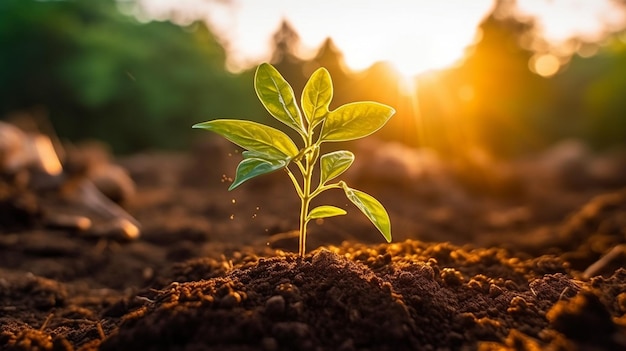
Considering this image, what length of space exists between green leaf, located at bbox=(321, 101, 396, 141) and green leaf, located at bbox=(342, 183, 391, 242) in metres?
0.21

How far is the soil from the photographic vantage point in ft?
5.24

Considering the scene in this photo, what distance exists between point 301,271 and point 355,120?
57 cm

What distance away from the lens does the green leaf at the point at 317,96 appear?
6.39 ft

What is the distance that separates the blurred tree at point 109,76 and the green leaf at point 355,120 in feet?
38.2

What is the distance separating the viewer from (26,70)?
13383 mm

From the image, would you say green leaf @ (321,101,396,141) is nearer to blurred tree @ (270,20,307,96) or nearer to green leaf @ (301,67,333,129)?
green leaf @ (301,67,333,129)

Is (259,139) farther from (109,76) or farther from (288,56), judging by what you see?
(109,76)

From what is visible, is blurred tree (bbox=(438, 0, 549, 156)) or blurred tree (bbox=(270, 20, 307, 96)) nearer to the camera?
blurred tree (bbox=(270, 20, 307, 96))

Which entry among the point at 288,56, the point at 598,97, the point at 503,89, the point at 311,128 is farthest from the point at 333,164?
the point at 503,89

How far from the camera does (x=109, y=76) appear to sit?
13148 mm

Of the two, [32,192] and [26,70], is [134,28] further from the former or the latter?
[32,192]

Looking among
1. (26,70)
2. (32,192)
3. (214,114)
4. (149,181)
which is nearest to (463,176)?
(149,181)

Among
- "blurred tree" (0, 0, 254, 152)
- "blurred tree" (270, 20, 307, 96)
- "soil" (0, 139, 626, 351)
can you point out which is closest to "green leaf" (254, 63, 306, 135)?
"soil" (0, 139, 626, 351)

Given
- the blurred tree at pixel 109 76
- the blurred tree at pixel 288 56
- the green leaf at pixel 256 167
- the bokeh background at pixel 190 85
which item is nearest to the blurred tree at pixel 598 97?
the bokeh background at pixel 190 85
